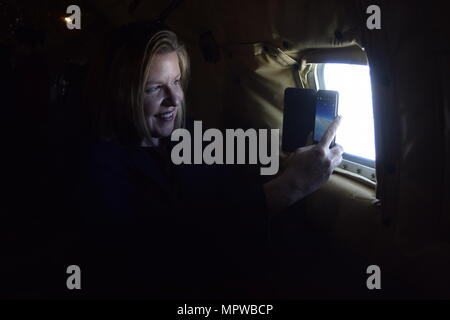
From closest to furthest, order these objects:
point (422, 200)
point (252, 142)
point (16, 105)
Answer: point (422, 200)
point (252, 142)
point (16, 105)

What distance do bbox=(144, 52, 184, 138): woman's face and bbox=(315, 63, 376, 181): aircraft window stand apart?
1.94ft

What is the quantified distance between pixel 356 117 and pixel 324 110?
0.78 feet

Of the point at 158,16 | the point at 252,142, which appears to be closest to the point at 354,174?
the point at 252,142

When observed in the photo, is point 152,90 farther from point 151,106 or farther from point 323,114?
point 323,114

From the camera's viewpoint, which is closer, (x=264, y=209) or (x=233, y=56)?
(x=264, y=209)

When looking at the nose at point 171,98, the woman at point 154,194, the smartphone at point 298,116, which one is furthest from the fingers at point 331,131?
the nose at point 171,98

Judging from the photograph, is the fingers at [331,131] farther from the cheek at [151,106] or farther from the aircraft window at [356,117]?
the cheek at [151,106]

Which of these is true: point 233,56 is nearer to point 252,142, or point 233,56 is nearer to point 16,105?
point 252,142

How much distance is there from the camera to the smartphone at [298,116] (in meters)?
1.20

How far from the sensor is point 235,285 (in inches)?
48.7

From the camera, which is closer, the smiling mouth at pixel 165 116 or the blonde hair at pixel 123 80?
the blonde hair at pixel 123 80

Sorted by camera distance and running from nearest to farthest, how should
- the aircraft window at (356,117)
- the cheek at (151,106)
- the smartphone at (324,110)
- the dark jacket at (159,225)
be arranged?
the dark jacket at (159,225)
the cheek at (151,106)
the smartphone at (324,110)
the aircraft window at (356,117)
